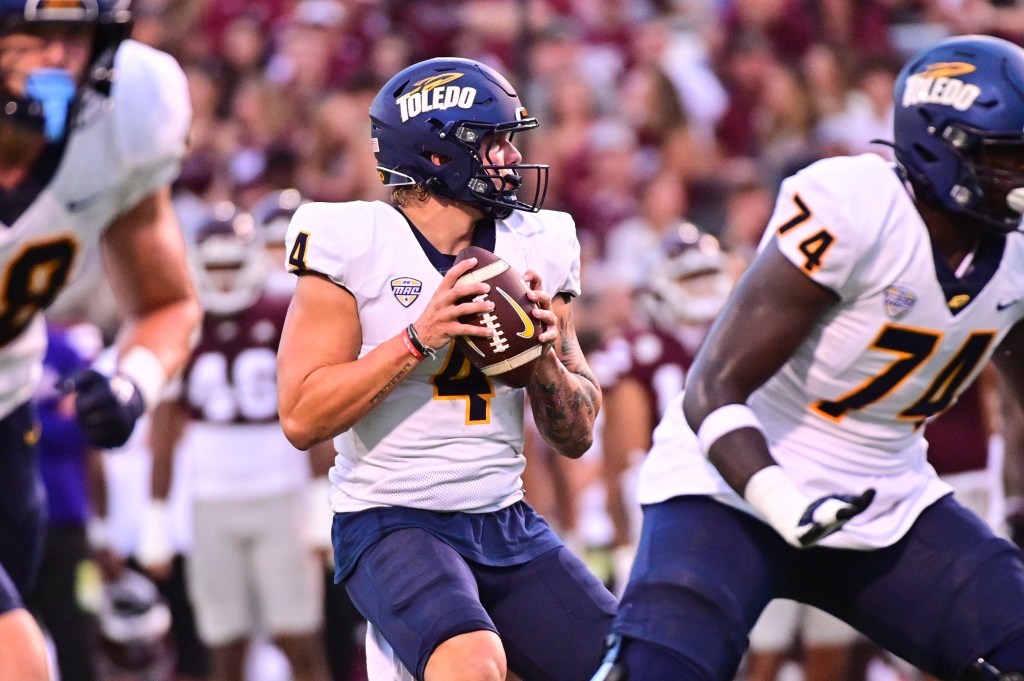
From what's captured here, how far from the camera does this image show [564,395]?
3.41 meters

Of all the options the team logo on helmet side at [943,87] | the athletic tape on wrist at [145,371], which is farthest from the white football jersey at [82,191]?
the team logo on helmet side at [943,87]

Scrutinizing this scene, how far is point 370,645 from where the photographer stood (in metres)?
3.47

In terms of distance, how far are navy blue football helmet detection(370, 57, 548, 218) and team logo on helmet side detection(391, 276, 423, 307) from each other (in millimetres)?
220

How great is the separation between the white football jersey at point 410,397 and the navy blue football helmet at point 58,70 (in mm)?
510

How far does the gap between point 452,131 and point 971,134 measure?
107cm

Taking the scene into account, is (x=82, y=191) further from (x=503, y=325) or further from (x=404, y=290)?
(x=503, y=325)

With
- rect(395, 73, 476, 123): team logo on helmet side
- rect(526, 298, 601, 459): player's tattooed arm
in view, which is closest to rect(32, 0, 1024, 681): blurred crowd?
rect(526, 298, 601, 459): player's tattooed arm

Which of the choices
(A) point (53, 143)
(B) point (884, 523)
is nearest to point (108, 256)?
(A) point (53, 143)

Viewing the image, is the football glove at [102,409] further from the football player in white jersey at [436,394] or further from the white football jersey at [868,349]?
the white football jersey at [868,349]

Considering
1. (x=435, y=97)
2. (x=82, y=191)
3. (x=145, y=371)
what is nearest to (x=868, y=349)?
(x=435, y=97)

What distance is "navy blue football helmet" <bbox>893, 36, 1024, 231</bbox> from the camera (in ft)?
10.9

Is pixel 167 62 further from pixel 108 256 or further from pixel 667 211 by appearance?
pixel 667 211

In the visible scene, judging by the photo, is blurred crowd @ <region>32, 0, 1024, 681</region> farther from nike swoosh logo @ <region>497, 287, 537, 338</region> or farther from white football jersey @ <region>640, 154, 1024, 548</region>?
nike swoosh logo @ <region>497, 287, 537, 338</region>

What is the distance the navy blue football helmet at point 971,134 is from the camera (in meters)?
3.31
